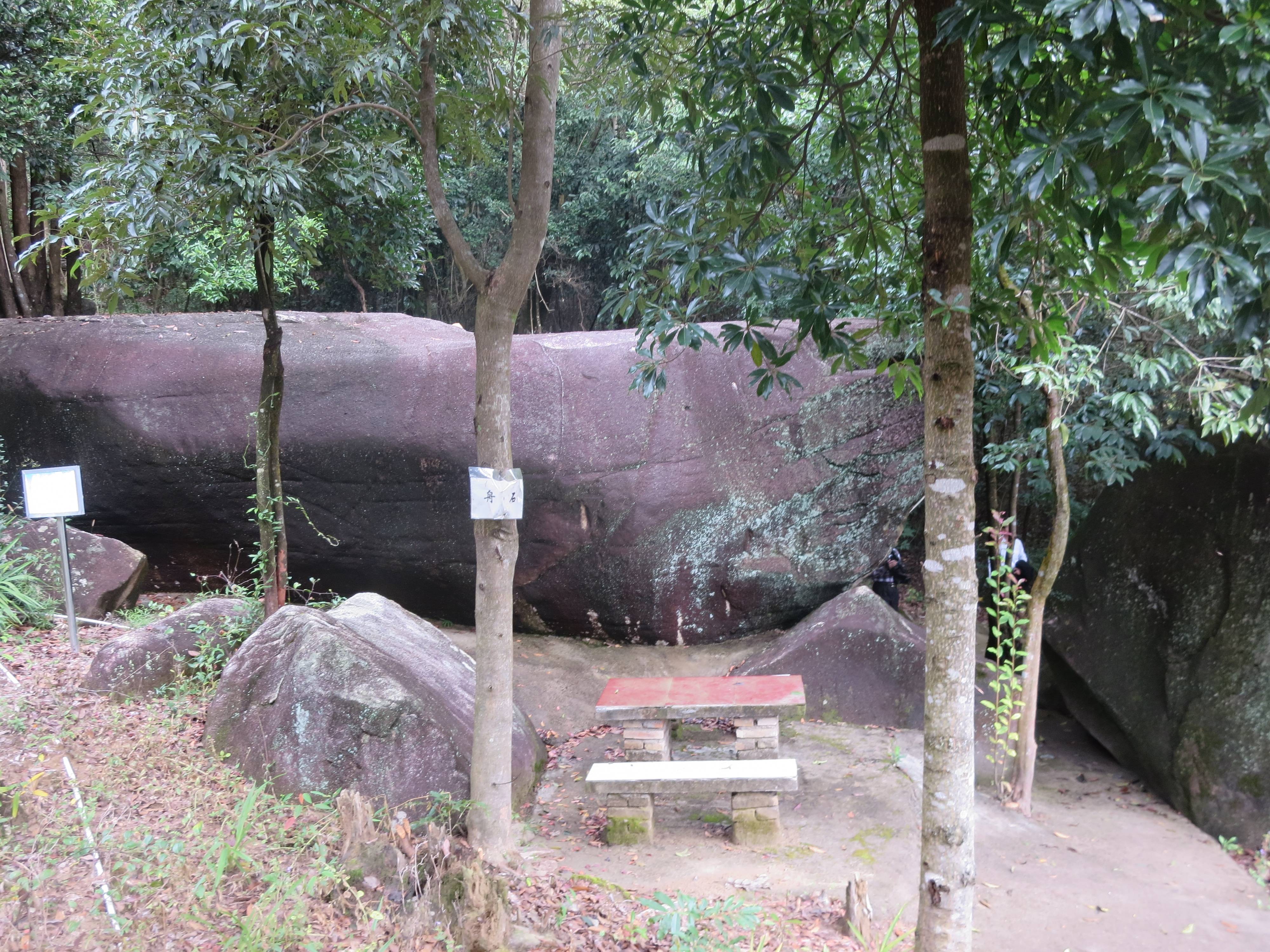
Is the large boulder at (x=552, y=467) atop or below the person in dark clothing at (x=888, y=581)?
atop

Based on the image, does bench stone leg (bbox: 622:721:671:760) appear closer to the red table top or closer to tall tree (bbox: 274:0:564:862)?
the red table top

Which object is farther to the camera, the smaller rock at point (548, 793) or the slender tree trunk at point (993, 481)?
the slender tree trunk at point (993, 481)

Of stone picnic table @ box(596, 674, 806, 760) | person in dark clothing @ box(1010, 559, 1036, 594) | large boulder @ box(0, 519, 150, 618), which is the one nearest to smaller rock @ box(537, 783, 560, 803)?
stone picnic table @ box(596, 674, 806, 760)

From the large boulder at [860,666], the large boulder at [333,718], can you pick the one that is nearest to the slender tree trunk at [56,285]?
the large boulder at [333,718]

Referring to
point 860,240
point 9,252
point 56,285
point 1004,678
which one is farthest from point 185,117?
point 56,285

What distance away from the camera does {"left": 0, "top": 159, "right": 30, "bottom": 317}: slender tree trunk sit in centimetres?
793

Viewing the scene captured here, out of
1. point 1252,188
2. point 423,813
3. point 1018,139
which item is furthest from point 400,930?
point 1018,139

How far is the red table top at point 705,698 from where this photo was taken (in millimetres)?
5156

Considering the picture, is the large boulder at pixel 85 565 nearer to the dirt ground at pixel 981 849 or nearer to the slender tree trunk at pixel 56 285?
the dirt ground at pixel 981 849

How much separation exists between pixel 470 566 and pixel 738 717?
2.97 meters

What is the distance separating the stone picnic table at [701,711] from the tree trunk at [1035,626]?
4.48 feet

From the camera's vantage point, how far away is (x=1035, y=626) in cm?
536

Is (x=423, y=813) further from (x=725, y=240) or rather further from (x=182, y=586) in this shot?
(x=182, y=586)

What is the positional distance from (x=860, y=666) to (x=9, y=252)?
885 centimetres
